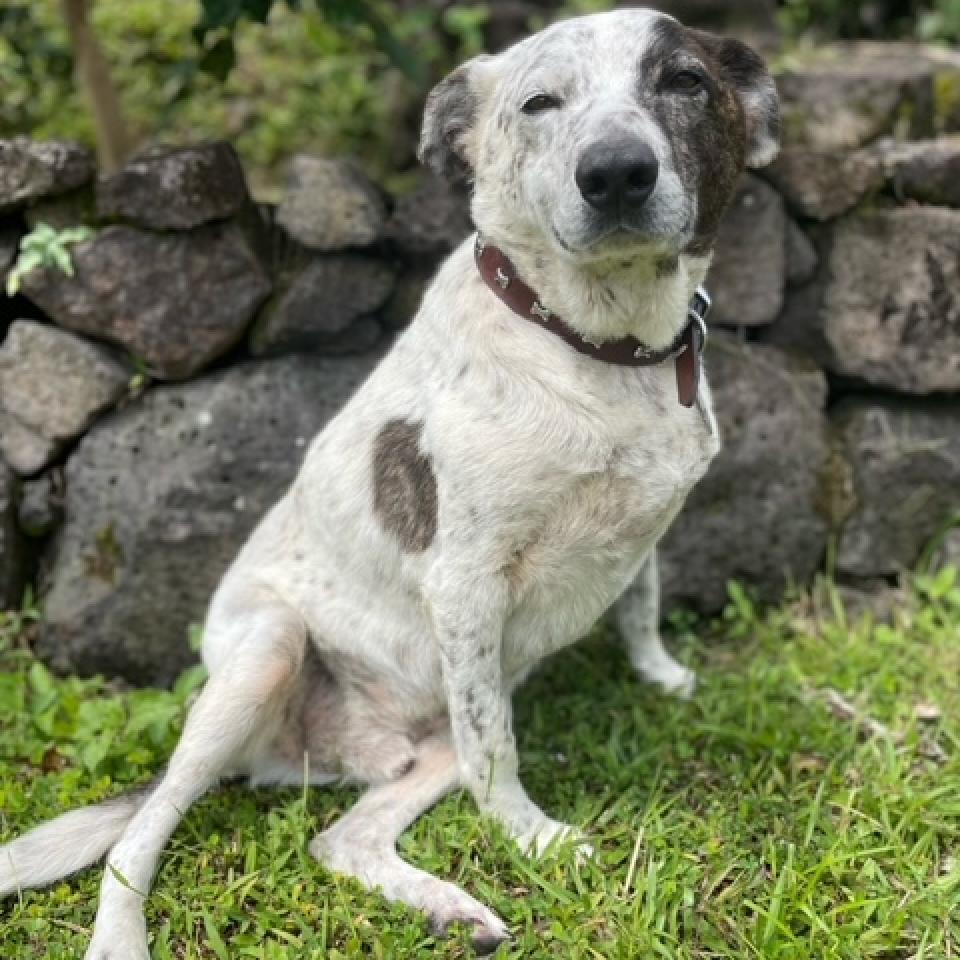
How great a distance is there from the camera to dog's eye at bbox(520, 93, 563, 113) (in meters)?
2.21

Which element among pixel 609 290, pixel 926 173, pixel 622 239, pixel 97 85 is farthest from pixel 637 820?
pixel 97 85

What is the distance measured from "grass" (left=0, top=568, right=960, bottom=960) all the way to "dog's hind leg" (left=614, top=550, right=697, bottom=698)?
66mm

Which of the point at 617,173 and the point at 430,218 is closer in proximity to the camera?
the point at 617,173

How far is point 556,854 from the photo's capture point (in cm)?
256

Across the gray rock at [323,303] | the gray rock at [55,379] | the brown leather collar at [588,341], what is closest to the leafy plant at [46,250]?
the gray rock at [55,379]

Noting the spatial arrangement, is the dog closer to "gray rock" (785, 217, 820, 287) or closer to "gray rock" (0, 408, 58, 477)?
"gray rock" (0, 408, 58, 477)

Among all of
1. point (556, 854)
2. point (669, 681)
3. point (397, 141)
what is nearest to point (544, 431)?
point (556, 854)

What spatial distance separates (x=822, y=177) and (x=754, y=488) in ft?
3.32

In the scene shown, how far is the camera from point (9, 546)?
341 cm

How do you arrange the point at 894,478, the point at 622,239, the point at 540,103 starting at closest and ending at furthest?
the point at 622,239 < the point at 540,103 < the point at 894,478

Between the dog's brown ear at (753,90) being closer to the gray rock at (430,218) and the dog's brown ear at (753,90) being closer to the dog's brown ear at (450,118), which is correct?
the dog's brown ear at (450,118)

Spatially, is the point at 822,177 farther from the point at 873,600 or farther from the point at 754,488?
the point at 873,600

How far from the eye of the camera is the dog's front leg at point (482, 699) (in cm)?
248

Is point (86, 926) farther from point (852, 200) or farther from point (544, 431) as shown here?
point (852, 200)
